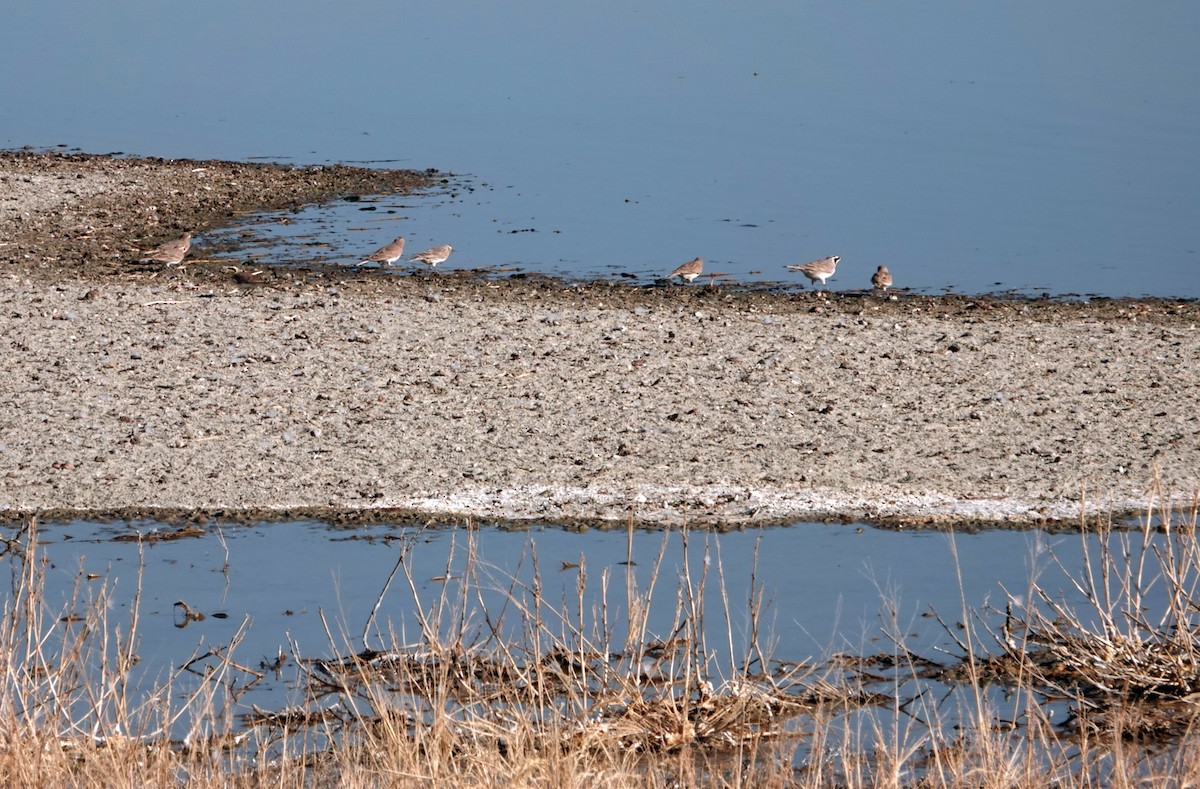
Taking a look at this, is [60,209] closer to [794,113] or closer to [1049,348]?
[1049,348]

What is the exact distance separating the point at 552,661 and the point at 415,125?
28.9 meters

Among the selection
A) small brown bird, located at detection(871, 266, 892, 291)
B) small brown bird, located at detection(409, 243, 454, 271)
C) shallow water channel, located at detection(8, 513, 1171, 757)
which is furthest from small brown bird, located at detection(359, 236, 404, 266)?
shallow water channel, located at detection(8, 513, 1171, 757)

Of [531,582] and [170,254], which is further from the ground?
[170,254]

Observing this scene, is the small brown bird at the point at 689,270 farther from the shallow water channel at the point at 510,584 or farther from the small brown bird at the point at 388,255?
the shallow water channel at the point at 510,584

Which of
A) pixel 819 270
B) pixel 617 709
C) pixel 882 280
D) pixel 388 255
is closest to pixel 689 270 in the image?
pixel 819 270

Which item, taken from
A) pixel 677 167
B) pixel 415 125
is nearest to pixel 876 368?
pixel 677 167

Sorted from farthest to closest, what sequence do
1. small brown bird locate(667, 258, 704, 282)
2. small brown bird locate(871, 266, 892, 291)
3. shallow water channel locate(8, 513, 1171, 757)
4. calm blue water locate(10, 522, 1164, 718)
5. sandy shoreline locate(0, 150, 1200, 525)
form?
small brown bird locate(667, 258, 704, 282)
small brown bird locate(871, 266, 892, 291)
sandy shoreline locate(0, 150, 1200, 525)
calm blue water locate(10, 522, 1164, 718)
shallow water channel locate(8, 513, 1171, 757)

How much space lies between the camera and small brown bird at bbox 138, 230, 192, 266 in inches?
653

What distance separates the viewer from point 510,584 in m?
8.48

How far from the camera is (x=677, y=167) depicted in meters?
28.8

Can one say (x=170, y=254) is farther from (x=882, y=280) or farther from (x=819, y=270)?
(x=882, y=280)

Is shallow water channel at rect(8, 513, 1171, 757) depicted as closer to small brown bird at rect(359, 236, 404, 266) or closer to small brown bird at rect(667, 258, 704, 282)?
small brown bird at rect(667, 258, 704, 282)

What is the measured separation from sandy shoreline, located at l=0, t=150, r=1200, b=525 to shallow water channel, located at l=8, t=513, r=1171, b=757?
305mm

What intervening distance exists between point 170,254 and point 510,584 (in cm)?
916
